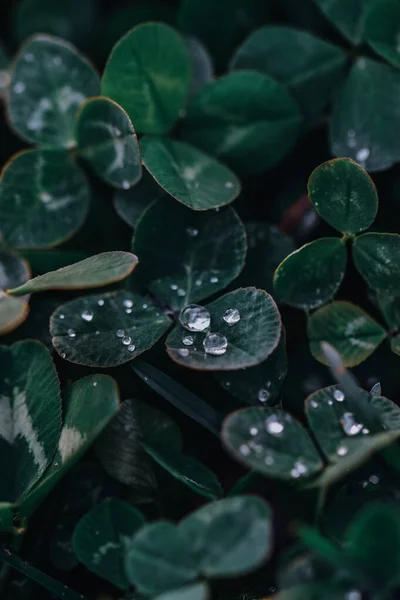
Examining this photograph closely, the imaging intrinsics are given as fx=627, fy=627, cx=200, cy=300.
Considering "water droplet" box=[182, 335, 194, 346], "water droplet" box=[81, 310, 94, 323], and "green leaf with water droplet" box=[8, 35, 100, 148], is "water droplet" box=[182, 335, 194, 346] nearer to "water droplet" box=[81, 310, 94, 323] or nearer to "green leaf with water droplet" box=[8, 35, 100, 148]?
"water droplet" box=[81, 310, 94, 323]

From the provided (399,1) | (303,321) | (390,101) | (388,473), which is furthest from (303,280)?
(399,1)

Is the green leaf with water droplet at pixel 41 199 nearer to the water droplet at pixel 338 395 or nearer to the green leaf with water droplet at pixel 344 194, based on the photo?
the green leaf with water droplet at pixel 344 194

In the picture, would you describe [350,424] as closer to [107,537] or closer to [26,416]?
[107,537]

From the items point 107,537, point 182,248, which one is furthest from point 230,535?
point 182,248

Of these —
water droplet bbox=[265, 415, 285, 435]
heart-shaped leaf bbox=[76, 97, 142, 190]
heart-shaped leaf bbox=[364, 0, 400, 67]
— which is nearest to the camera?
water droplet bbox=[265, 415, 285, 435]

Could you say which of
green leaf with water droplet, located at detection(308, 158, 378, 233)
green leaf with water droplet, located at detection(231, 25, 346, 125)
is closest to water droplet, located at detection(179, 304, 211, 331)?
green leaf with water droplet, located at detection(308, 158, 378, 233)

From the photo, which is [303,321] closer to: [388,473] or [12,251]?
[388,473]
